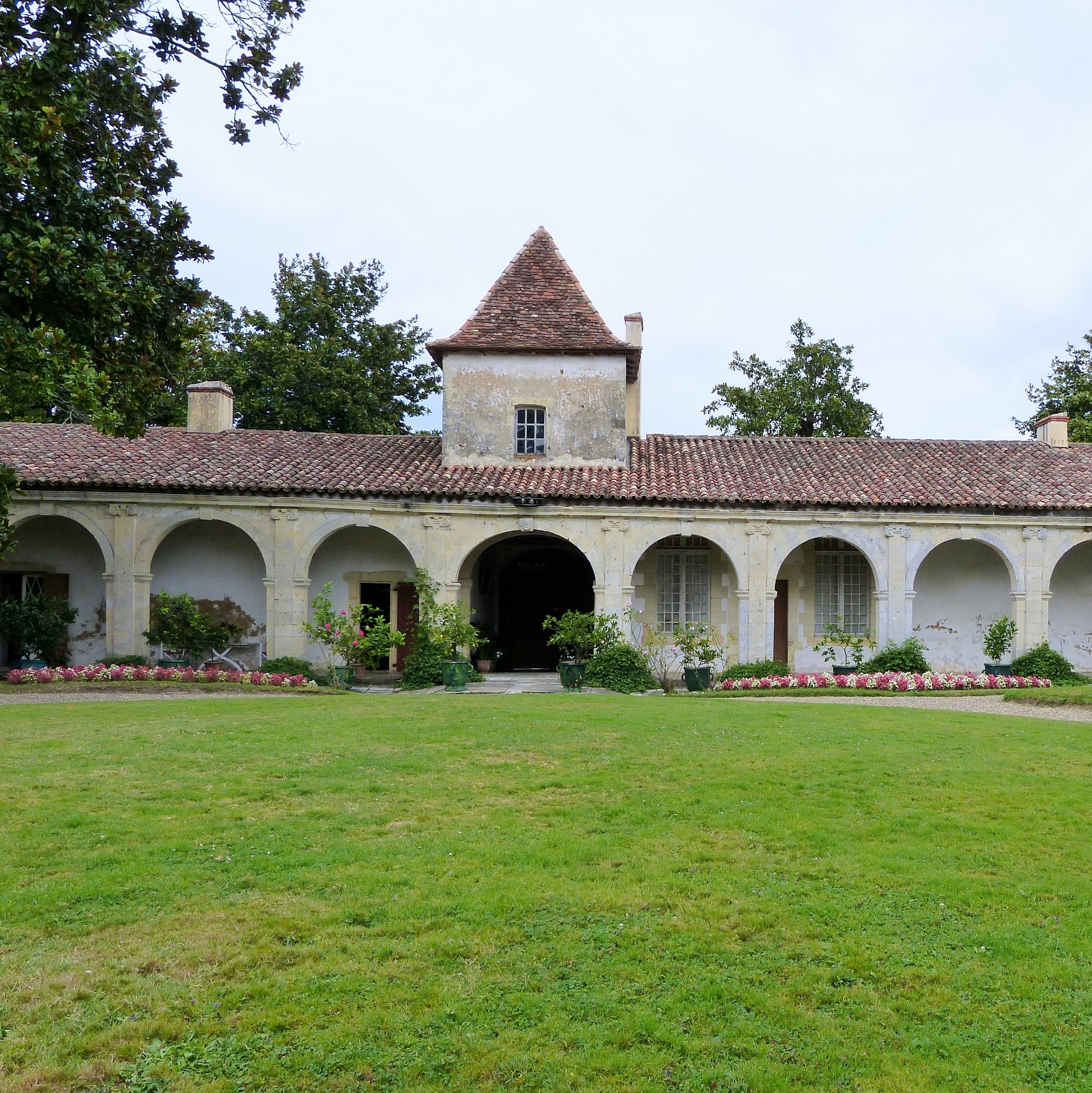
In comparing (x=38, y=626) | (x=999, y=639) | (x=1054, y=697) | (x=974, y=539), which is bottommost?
(x=1054, y=697)

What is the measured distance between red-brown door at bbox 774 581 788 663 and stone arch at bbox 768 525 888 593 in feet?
5.94

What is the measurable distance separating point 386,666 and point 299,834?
48.3ft

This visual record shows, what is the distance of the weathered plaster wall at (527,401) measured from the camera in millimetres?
20703

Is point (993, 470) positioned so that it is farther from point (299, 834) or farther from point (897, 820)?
point (299, 834)

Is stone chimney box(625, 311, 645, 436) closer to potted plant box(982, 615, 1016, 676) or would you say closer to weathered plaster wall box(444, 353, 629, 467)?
weathered plaster wall box(444, 353, 629, 467)

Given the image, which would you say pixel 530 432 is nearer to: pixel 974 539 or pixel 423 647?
pixel 423 647

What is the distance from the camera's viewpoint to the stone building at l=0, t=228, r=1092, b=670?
62.6 ft

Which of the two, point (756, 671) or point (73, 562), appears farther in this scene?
point (73, 562)

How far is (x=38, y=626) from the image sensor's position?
18625mm

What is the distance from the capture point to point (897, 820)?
7109 millimetres

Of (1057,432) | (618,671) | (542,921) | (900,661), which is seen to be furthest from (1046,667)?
(542,921)

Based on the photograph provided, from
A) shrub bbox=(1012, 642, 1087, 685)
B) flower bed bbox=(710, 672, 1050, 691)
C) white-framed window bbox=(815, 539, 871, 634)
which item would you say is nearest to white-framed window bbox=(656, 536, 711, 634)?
white-framed window bbox=(815, 539, 871, 634)

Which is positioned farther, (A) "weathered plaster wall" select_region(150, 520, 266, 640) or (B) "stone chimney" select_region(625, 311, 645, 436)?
(B) "stone chimney" select_region(625, 311, 645, 436)

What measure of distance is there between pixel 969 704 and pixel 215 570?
16209mm
